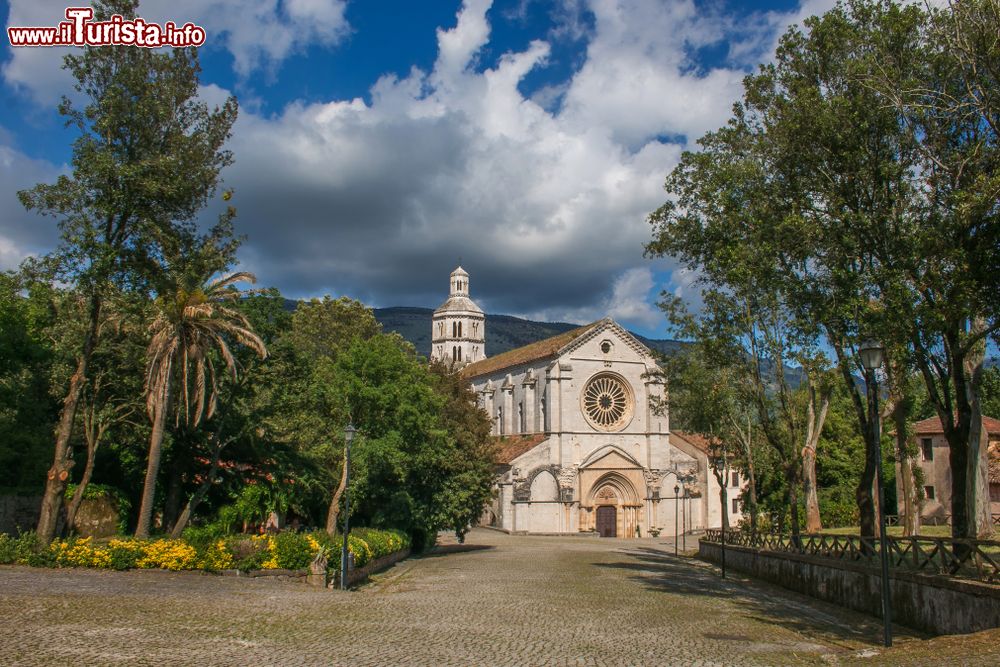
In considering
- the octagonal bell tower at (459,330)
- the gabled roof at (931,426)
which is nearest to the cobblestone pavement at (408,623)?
the gabled roof at (931,426)

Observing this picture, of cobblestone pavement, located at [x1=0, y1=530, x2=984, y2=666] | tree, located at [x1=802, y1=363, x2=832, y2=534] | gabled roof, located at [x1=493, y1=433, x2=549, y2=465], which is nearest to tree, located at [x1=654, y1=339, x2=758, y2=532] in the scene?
tree, located at [x1=802, y1=363, x2=832, y2=534]

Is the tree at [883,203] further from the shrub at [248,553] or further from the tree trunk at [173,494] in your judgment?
the tree trunk at [173,494]

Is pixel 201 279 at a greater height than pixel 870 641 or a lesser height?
greater

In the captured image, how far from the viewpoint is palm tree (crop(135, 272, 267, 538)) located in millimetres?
23141

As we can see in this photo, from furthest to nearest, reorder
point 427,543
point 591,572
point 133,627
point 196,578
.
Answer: point 427,543
point 591,572
point 196,578
point 133,627

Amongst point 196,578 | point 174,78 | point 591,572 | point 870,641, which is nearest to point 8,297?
point 174,78

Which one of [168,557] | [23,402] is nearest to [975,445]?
[168,557]

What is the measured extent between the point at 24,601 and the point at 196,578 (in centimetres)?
594

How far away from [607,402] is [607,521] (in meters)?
9.63

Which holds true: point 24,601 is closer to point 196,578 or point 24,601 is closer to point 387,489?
point 196,578

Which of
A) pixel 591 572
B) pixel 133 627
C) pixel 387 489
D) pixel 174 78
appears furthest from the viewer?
pixel 387 489

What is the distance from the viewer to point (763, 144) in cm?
2073

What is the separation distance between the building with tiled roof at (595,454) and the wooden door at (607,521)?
0.08m

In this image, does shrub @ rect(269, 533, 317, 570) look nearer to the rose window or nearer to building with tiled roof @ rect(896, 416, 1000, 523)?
building with tiled roof @ rect(896, 416, 1000, 523)
